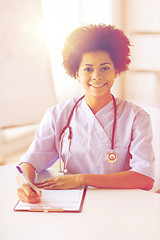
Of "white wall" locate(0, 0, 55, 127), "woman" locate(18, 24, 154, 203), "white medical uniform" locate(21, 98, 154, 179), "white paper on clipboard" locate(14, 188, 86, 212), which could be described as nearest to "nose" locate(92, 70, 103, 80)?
"woman" locate(18, 24, 154, 203)

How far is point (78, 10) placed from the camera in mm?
3086

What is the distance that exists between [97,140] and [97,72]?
0.83 feet

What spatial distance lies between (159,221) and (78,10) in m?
2.38

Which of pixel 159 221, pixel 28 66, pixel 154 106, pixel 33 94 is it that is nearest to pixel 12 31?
pixel 28 66

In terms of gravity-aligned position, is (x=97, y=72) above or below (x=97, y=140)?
above

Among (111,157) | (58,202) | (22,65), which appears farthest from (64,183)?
(22,65)

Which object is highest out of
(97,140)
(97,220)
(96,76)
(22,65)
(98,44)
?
(98,44)

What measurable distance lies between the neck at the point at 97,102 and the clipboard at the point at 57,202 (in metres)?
0.32

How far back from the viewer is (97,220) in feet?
3.53

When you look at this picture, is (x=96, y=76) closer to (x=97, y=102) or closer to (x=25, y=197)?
(x=97, y=102)

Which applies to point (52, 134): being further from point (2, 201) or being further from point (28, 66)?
point (28, 66)

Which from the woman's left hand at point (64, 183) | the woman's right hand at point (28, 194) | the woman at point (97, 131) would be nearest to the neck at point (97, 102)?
the woman at point (97, 131)

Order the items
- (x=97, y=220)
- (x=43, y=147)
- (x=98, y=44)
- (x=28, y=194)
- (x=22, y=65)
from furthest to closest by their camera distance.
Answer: (x=22, y=65) → (x=43, y=147) → (x=98, y=44) → (x=28, y=194) → (x=97, y=220)

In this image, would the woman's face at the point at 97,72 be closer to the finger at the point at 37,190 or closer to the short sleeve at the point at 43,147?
the short sleeve at the point at 43,147
